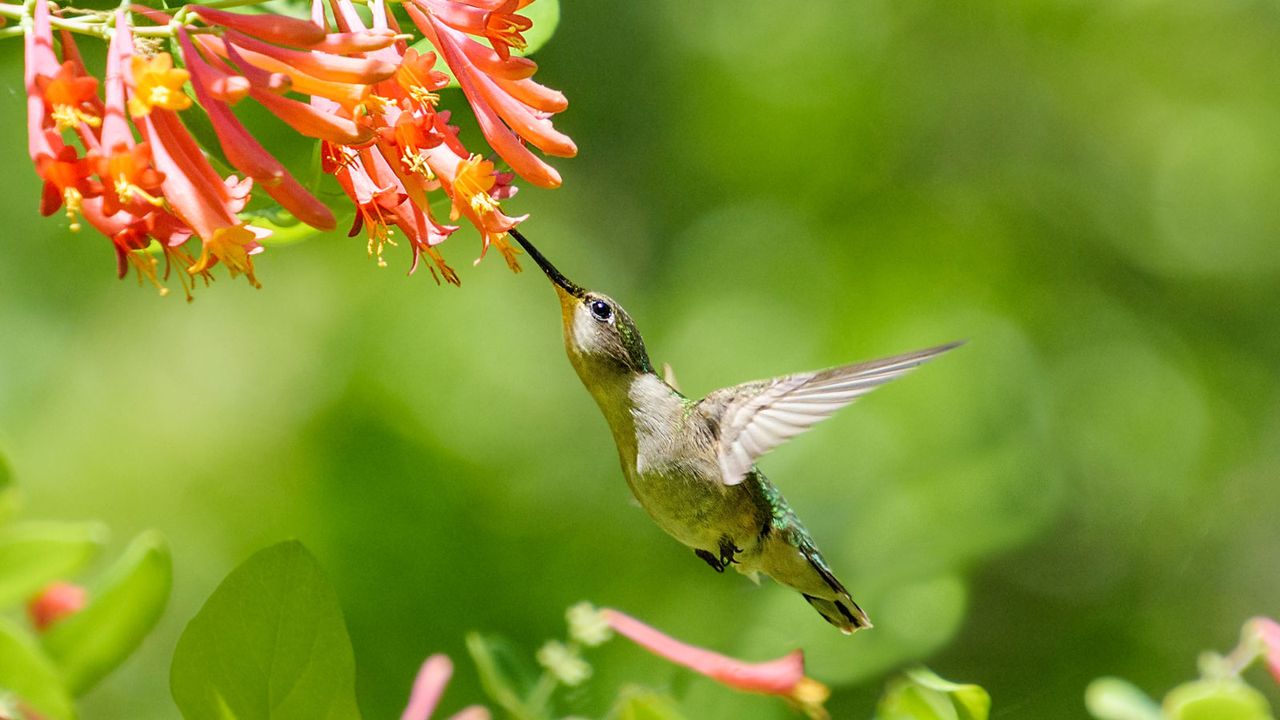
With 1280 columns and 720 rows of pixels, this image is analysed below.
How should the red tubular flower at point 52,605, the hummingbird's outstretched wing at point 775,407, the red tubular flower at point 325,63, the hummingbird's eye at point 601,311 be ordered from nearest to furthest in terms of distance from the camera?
the red tubular flower at point 325,63, the red tubular flower at point 52,605, the hummingbird's outstretched wing at point 775,407, the hummingbird's eye at point 601,311

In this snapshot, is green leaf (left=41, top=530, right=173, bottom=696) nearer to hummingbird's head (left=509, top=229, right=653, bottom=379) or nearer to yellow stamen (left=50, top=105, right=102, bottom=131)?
yellow stamen (left=50, top=105, right=102, bottom=131)

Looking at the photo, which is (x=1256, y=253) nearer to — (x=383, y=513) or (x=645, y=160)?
(x=645, y=160)

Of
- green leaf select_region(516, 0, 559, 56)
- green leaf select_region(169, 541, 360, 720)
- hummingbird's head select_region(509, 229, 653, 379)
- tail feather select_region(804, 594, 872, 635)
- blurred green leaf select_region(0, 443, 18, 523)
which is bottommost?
tail feather select_region(804, 594, 872, 635)

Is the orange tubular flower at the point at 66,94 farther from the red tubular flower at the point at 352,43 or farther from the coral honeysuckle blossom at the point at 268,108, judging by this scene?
the red tubular flower at the point at 352,43

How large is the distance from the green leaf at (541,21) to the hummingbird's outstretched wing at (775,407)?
0.52m

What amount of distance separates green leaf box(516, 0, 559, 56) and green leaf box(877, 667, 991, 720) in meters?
0.72

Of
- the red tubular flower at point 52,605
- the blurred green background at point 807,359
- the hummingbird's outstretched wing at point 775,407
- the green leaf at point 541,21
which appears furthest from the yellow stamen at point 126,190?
the blurred green background at point 807,359

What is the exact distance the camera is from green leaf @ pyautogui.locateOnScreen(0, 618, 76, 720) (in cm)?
99

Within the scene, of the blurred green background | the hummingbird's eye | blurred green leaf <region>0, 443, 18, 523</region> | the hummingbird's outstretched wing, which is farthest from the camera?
the blurred green background

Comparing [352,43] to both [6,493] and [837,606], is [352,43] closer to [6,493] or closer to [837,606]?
[6,493]

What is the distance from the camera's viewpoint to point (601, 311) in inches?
71.2

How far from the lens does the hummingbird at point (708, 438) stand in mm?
1790

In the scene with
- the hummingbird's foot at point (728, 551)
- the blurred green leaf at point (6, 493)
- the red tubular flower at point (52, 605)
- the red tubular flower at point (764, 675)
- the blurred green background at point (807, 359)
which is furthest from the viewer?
the blurred green background at point (807, 359)

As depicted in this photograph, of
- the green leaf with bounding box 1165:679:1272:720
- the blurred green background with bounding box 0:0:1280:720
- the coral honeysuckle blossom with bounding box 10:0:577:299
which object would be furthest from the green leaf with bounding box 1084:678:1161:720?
the blurred green background with bounding box 0:0:1280:720
